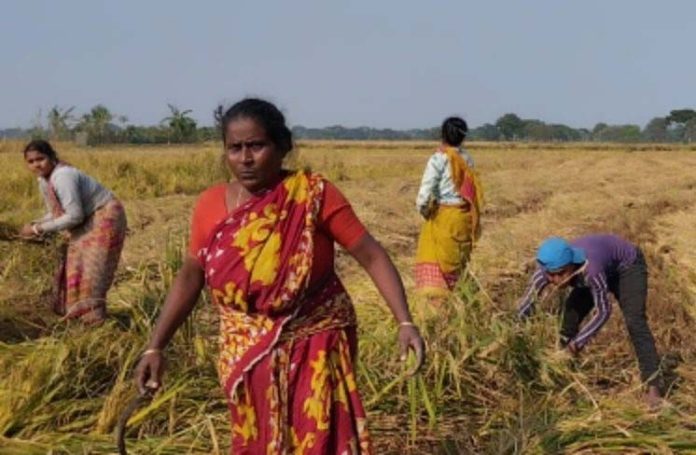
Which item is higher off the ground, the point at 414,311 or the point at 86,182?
the point at 86,182

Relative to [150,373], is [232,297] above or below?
above

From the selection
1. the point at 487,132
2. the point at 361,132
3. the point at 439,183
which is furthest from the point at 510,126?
the point at 439,183

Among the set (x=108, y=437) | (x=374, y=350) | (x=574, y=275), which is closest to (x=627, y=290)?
(x=574, y=275)

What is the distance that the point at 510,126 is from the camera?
11106 centimetres

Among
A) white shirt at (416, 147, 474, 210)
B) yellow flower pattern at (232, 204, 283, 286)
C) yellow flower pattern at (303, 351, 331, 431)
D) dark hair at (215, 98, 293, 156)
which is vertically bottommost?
yellow flower pattern at (303, 351, 331, 431)

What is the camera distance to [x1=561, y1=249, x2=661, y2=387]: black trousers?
183 inches

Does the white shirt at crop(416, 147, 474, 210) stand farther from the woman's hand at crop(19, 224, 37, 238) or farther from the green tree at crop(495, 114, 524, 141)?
the green tree at crop(495, 114, 524, 141)

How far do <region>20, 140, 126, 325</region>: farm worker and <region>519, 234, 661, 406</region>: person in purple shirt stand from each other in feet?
7.79

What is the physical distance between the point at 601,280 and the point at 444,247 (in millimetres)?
1339

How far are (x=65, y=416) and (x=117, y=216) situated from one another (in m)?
1.81

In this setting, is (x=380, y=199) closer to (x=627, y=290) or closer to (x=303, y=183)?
(x=627, y=290)

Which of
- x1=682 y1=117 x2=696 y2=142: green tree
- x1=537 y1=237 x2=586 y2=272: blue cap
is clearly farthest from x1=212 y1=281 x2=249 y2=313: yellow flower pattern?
x1=682 y1=117 x2=696 y2=142: green tree

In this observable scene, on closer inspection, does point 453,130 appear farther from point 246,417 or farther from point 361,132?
point 361,132

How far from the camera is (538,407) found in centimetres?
396
